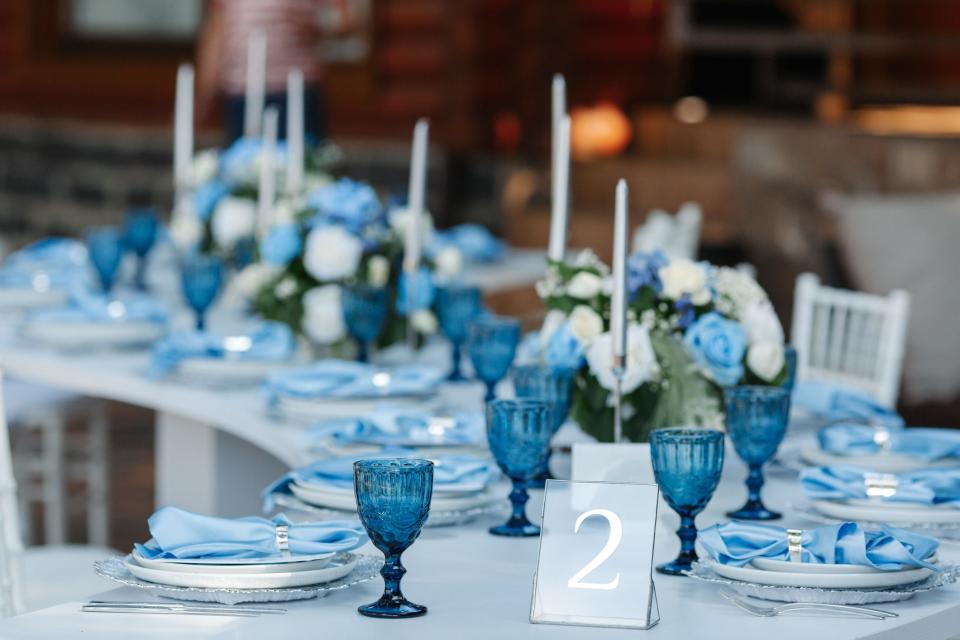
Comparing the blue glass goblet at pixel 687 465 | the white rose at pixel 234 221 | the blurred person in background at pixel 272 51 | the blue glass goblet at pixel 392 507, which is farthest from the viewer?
the blurred person in background at pixel 272 51

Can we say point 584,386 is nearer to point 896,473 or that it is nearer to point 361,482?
point 896,473

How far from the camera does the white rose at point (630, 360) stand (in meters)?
2.24

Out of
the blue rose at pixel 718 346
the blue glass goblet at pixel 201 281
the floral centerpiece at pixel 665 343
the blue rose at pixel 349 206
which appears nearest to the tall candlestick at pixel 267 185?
the blue glass goblet at pixel 201 281

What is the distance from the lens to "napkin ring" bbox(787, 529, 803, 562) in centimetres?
175

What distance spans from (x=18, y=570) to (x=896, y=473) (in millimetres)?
1204

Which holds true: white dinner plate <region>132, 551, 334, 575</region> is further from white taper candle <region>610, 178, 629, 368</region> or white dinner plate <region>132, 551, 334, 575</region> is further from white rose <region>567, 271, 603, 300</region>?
white rose <region>567, 271, 603, 300</region>

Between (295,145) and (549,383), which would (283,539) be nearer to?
(549,383)

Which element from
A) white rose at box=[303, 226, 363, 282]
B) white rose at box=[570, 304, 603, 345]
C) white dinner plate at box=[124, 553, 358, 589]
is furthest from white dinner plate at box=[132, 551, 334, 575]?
white rose at box=[303, 226, 363, 282]

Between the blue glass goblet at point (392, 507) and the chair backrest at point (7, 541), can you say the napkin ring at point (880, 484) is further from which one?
the chair backrest at point (7, 541)

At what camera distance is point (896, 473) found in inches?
85.2

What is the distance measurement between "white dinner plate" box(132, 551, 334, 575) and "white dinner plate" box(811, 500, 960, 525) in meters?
0.67

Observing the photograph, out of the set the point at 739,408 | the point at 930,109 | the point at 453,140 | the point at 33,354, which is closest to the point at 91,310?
the point at 33,354

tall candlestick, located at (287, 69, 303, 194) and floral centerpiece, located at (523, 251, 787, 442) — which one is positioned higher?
tall candlestick, located at (287, 69, 303, 194)

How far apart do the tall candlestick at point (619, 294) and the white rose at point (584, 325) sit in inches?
4.9
